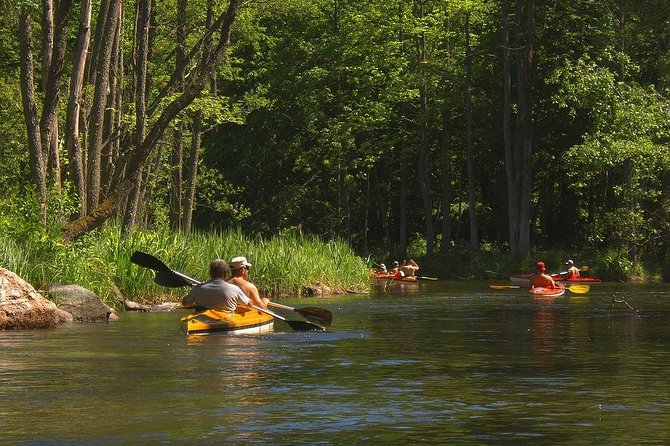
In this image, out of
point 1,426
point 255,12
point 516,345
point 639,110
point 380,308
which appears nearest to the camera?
point 1,426

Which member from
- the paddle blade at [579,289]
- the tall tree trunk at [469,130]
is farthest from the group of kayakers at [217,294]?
the tall tree trunk at [469,130]

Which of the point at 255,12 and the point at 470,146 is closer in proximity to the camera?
the point at 255,12

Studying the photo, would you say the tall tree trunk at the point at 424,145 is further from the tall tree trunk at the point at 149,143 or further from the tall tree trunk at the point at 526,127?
the tall tree trunk at the point at 149,143

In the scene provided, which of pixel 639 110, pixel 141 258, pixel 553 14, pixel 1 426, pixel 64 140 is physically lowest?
pixel 1 426

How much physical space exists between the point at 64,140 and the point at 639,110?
25.0m

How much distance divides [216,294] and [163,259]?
8.36 metres

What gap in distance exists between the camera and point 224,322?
1933cm

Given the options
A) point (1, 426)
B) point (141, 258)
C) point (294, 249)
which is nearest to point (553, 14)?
point (294, 249)

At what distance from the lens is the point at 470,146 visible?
179ft

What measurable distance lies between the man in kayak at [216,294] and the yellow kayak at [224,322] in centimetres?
17

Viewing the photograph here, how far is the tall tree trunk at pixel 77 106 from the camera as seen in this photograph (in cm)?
2653

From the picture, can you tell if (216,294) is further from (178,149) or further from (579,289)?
(178,149)

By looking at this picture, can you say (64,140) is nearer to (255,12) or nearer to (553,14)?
(255,12)

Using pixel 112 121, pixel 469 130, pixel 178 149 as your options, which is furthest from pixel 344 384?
pixel 469 130
